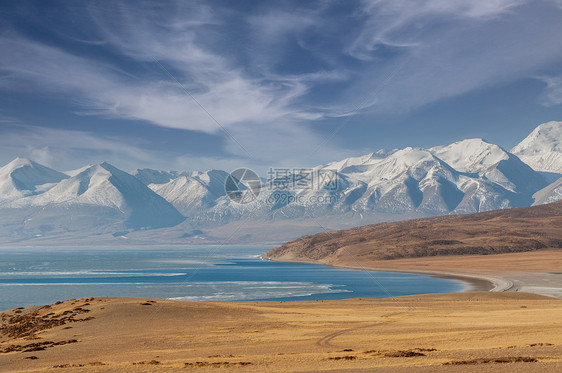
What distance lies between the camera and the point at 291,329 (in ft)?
146

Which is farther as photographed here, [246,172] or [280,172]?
[280,172]

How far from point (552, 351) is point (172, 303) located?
42707mm

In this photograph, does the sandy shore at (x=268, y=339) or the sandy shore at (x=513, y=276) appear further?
the sandy shore at (x=513, y=276)

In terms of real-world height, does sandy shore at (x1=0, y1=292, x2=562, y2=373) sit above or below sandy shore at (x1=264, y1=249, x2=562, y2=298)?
above

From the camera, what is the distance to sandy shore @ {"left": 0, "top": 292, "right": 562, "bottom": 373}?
26.0 meters

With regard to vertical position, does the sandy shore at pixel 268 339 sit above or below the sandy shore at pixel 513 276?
above

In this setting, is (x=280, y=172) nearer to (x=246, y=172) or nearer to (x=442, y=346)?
(x=246, y=172)

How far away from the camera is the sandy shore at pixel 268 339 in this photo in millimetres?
26031

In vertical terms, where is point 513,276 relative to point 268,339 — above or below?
below

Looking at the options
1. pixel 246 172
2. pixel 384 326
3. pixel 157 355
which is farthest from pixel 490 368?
pixel 246 172

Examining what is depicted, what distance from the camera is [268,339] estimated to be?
125 feet

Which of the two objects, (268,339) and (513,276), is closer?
(268,339)

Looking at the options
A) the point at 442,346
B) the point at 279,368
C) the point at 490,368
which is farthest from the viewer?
the point at 442,346

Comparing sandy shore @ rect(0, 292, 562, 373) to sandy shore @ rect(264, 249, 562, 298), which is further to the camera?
sandy shore @ rect(264, 249, 562, 298)
